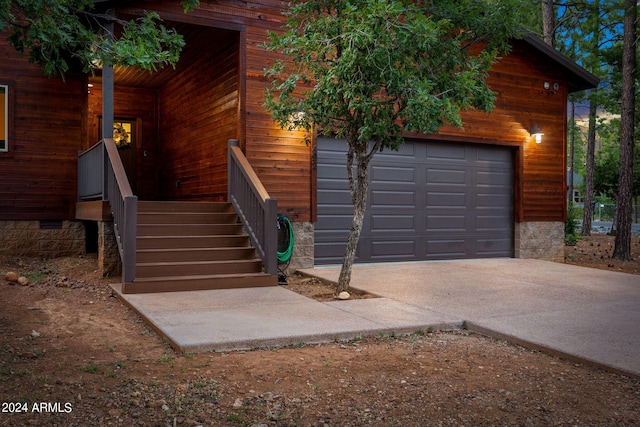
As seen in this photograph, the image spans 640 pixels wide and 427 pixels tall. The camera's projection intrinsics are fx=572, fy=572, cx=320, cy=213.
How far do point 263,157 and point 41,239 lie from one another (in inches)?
155

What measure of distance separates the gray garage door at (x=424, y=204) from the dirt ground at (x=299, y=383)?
472 centimetres

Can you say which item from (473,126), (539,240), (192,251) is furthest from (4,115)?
(539,240)

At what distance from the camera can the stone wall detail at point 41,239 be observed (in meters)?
9.13

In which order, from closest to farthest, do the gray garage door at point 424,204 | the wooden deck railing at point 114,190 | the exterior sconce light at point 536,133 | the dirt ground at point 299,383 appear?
the dirt ground at point 299,383 < the wooden deck railing at point 114,190 < the gray garage door at point 424,204 < the exterior sconce light at point 536,133

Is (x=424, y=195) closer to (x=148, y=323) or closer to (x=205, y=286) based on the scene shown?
(x=205, y=286)

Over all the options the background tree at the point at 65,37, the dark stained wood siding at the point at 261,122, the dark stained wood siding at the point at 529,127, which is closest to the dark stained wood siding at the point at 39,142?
the dark stained wood siding at the point at 261,122

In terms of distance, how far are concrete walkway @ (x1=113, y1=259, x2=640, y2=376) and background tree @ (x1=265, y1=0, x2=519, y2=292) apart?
1121mm

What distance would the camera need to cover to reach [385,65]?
6.07 m

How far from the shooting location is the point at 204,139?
10086 millimetres

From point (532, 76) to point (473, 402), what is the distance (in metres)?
9.49

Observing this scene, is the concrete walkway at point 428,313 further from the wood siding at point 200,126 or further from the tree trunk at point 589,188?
the tree trunk at point 589,188

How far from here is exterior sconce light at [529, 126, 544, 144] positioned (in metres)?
11.3

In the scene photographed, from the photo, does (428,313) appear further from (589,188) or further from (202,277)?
(589,188)

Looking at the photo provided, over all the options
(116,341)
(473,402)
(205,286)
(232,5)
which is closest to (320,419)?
(473,402)
